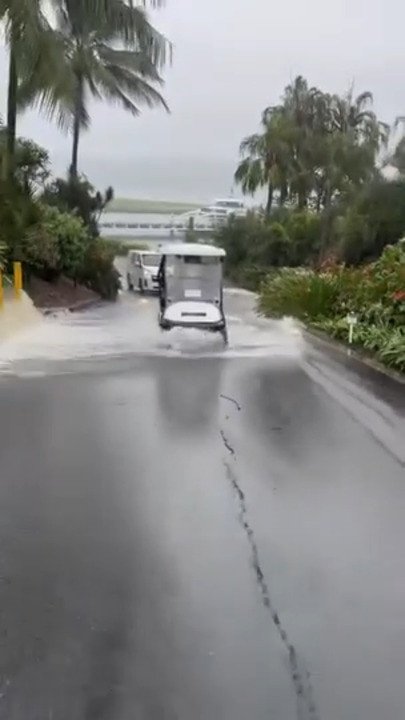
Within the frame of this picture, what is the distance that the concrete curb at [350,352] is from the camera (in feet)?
A: 48.9

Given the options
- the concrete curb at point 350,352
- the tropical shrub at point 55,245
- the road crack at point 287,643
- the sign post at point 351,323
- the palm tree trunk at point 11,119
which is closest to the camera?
the road crack at point 287,643

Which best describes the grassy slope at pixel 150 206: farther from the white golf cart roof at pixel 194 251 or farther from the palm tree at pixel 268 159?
the white golf cart roof at pixel 194 251

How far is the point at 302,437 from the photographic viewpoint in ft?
32.2

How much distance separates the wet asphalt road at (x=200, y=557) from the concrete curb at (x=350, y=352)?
253cm

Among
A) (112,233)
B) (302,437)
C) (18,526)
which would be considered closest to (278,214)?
(112,233)

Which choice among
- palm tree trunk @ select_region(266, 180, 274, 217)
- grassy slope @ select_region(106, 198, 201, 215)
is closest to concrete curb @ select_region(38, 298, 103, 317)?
palm tree trunk @ select_region(266, 180, 274, 217)

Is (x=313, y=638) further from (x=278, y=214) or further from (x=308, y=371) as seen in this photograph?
(x=278, y=214)

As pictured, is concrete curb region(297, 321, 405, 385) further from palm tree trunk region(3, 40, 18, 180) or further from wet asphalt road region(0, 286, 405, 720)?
palm tree trunk region(3, 40, 18, 180)

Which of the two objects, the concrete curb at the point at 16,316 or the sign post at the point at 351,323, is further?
the concrete curb at the point at 16,316

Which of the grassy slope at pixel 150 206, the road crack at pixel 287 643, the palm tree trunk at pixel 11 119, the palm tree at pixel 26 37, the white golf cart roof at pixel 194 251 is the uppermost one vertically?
the palm tree at pixel 26 37

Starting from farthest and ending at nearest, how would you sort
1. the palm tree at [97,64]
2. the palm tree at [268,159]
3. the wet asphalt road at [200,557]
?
1. the palm tree at [268,159]
2. the palm tree at [97,64]
3. the wet asphalt road at [200,557]

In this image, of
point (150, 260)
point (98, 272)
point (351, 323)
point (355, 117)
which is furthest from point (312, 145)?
point (351, 323)

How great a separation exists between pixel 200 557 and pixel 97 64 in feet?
117

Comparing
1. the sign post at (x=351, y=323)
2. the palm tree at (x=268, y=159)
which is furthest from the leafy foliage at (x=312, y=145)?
the sign post at (x=351, y=323)
